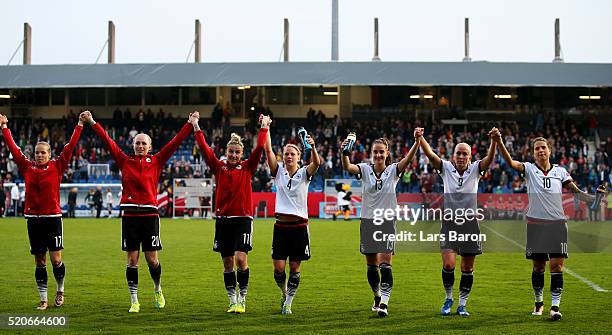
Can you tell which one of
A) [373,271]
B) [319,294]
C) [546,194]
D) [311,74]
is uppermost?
[311,74]

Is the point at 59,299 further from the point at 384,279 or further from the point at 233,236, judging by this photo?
the point at 384,279

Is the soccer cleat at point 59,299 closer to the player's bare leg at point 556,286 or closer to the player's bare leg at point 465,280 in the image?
the player's bare leg at point 465,280

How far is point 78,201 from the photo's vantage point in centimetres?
4375

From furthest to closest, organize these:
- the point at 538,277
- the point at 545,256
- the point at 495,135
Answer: the point at 538,277 < the point at 545,256 < the point at 495,135

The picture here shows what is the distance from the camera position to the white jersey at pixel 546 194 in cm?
1204

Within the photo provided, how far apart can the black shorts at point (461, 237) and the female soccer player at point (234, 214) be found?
8.30 ft

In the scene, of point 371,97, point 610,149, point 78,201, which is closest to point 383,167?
point 78,201

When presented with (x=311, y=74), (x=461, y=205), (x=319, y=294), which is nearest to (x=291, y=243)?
(x=461, y=205)

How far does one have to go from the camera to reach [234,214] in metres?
12.3

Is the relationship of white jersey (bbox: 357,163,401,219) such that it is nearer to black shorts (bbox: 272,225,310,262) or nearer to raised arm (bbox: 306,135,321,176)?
raised arm (bbox: 306,135,321,176)

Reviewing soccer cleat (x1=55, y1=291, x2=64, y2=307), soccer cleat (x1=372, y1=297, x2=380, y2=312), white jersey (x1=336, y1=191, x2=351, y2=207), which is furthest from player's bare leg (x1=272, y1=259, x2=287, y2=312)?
white jersey (x1=336, y1=191, x2=351, y2=207)

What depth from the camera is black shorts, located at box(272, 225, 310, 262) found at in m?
12.1

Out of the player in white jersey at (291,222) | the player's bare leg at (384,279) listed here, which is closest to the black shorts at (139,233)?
the player in white jersey at (291,222)

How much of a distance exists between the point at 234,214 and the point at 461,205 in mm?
2928
